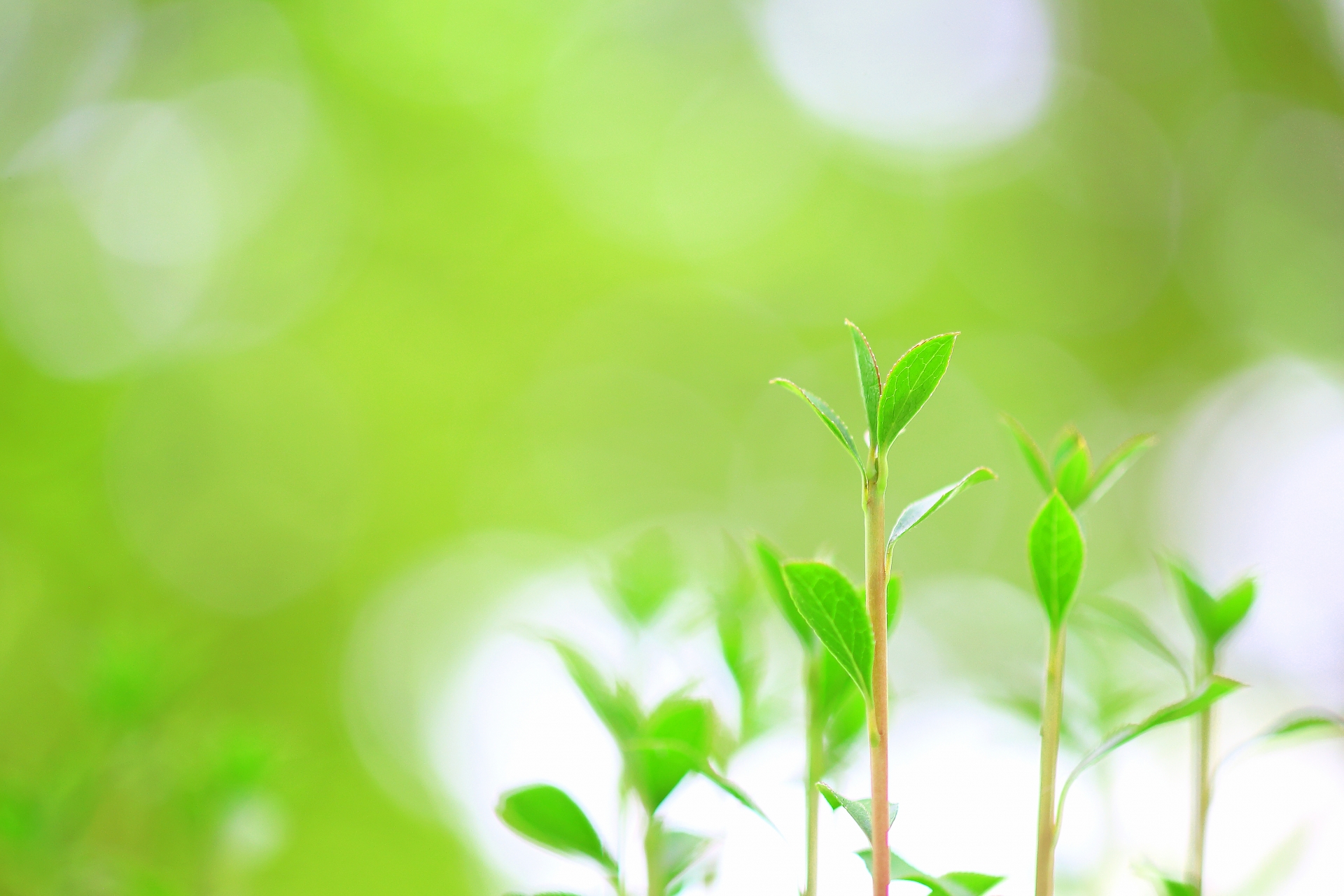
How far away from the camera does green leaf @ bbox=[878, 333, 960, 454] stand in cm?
23

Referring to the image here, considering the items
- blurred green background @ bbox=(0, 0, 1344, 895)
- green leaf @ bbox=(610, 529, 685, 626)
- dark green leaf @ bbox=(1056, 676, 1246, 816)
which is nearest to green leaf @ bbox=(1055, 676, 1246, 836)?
dark green leaf @ bbox=(1056, 676, 1246, 816)

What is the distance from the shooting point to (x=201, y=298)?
7.59 ft

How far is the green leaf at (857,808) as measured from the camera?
214mm

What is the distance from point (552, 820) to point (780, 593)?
0.35 ft

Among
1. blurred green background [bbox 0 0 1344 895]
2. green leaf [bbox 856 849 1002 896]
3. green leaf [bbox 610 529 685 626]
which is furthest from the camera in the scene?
blurred green background [bbox 0 0 1344 895]

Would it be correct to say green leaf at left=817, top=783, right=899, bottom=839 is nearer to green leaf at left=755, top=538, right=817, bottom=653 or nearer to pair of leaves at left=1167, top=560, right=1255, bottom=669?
green leaf at left=755, top=538, right=817, bottom=653

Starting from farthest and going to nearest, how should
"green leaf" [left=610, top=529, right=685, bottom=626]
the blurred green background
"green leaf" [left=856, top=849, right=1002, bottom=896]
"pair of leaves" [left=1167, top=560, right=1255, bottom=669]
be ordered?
the blurred green background < "green leaf" [left=610, top=529, right=685, bottom=626] < "pair of leaves" [left=1167, top=560, right=1255, bottom=669] < "green leaf" [left=856, top=849, right=1002, bottom=896]

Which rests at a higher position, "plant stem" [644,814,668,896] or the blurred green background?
the blurred green background

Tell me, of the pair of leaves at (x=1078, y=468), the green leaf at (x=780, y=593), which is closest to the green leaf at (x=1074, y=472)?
the pair of leaves at (x=1078, y=468)

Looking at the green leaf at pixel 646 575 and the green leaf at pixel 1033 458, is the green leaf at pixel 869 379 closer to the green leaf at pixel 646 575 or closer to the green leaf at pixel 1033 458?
the green leaf at pixel 1033 458

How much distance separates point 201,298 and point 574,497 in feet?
4.11

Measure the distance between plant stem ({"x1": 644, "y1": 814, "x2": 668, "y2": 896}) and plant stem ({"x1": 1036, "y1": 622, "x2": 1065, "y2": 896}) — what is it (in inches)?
4.5

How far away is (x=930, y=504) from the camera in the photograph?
219 millimetres

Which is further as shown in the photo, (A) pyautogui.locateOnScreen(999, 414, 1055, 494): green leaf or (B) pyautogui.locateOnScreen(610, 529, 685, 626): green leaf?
(B) pyautogui.locateOnScreen(610, 529, 685, 626): green leaf
